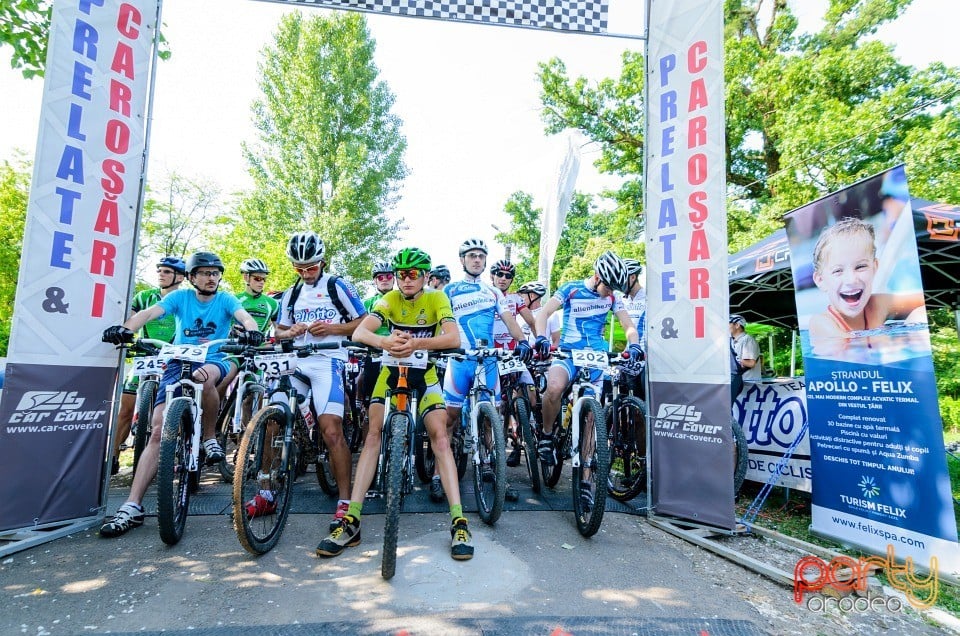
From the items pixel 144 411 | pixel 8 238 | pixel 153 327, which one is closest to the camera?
pixel 144 411

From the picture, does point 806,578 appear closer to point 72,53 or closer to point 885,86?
point 72,53

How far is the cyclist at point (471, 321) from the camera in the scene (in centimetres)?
474

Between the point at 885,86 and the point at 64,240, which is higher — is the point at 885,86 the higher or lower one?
the higher one

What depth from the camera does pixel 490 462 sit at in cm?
446

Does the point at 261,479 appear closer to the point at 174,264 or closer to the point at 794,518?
the point at 174,264

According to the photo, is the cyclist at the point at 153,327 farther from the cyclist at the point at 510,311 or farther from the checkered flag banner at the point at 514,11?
the cyclist at the point at 510,311

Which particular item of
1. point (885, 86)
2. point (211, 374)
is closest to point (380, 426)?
point (211, 374)

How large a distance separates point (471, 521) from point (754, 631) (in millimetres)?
2152

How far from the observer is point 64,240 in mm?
3920

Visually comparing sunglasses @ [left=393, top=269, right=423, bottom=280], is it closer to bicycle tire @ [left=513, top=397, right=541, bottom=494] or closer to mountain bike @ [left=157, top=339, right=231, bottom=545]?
mountain bike @ [left=157, top=339, right=231, bottom=545]

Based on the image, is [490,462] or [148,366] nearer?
[148,366]

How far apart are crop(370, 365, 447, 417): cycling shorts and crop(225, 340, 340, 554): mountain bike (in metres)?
0.41

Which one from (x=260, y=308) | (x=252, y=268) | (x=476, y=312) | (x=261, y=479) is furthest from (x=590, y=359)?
(x=252, y=268)

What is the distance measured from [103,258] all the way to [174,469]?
77.6 inches
